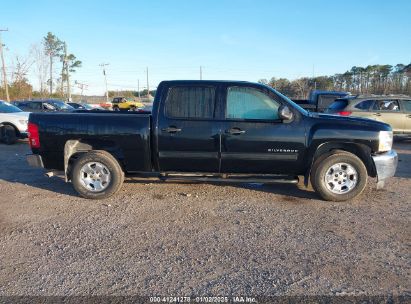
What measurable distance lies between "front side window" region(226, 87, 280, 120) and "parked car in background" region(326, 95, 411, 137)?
273 inches

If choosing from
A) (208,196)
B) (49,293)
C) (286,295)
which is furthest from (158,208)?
(286,295)

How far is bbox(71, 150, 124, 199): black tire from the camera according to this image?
18.0 feet

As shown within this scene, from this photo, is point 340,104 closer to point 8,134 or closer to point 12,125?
point 12,125

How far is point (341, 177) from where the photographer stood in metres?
5.39

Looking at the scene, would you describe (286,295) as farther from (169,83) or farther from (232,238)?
(169,83)

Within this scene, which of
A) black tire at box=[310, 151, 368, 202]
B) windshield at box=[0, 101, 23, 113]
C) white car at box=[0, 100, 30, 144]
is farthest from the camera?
windshield at box=[0, 101, 23, 113]

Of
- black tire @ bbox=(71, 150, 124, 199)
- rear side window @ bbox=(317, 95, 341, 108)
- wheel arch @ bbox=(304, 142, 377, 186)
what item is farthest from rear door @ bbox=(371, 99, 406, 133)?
black tire @ bbox=(71, 150, 124, 199)

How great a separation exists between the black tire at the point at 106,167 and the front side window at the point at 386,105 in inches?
375

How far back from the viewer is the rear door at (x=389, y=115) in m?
11.5

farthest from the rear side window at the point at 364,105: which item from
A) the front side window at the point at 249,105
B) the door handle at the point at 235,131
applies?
the door handle at the point at 235,131

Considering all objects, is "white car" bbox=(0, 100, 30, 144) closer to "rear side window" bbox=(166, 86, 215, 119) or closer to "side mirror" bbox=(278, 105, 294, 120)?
"rear side window" bbox=(166, 86, 215, 119)

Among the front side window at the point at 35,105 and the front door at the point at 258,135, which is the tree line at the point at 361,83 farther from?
the front door at the point at 258,135

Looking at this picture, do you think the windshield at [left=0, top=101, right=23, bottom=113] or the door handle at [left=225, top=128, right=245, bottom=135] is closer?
the door handle at [left=225, top=128, right=245, bottom=135]

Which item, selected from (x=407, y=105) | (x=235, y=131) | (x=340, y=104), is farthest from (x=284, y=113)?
(x=407, y=105)
